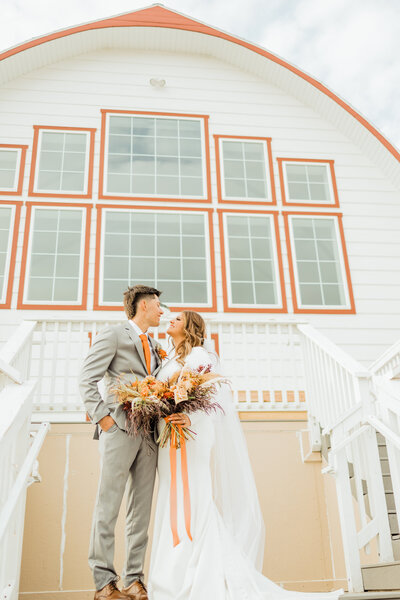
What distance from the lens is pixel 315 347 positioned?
5.17 metres

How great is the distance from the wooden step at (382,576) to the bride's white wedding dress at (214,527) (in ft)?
1.69

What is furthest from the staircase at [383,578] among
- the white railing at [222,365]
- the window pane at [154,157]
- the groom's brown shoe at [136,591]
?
the window pane at [154,157]

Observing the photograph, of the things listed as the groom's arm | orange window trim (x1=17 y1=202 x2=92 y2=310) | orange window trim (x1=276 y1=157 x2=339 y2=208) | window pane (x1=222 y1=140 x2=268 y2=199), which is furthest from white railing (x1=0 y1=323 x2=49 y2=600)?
orange window trim (x1=276 y1=157 x2=339 y2=208)

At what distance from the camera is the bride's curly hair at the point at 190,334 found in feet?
12.4

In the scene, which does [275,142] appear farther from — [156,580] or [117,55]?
[156,580]

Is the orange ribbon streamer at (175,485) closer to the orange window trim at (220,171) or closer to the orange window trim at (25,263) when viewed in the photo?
the orange window trim at (25,263)

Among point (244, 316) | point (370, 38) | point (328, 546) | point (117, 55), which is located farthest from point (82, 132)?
point (328, 546)

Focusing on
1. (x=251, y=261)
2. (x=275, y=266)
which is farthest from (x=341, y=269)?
(x=251, y=261)

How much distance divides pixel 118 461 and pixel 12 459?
60 cm

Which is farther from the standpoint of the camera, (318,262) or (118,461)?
(318,262)

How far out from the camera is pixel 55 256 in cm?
774

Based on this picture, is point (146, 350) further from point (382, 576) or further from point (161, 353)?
point (382, 576)

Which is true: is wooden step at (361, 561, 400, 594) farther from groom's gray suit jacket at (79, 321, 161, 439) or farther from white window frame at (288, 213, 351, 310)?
white window frame at (288, 213, 351, 310)

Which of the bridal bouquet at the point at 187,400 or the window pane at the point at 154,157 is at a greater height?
the window pane at the point at 154,157
